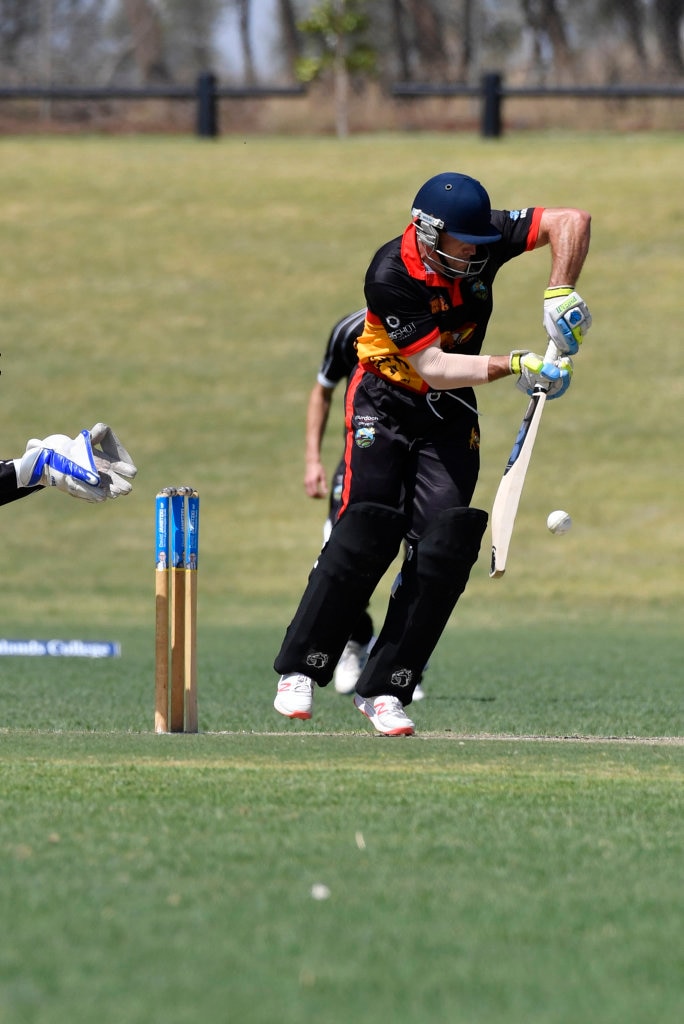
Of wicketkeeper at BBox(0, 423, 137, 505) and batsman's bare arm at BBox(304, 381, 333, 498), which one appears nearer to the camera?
wicketkeeper at BBox(0, 423, 137, 505)

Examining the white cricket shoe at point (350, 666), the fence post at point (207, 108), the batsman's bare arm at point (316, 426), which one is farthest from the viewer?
the fence post at point (207, 108)

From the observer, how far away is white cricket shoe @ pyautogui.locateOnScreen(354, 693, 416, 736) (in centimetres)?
737

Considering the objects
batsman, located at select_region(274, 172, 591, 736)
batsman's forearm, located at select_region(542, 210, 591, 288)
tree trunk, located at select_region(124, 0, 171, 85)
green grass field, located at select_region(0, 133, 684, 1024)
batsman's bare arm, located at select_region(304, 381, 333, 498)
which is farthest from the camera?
tree trunk, located at select_region(124, 0, 171, 85)

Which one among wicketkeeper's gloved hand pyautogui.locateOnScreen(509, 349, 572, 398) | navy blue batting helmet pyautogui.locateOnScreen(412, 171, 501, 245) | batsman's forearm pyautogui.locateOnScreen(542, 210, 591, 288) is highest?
navy blue batting helmet pyautogui.locateOnScreen(412, 171, 501, 245)

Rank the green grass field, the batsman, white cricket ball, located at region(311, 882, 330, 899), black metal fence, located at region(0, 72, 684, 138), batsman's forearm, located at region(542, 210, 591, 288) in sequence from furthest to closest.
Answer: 1. black metal fence, located at region(0, 72, 684, 138)
2. batsman's forearm, located at region(542, 210, 591, 288)
3. the batsman
4. white cricket ball, located at region(311, 882, 330, 899)
5. the green grass field

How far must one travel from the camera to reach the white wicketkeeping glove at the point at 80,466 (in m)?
7.42

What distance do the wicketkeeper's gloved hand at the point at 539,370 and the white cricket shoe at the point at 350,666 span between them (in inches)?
136

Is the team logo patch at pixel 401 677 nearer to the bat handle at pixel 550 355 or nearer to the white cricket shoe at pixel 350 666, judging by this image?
the bat handle at pixel 550 355

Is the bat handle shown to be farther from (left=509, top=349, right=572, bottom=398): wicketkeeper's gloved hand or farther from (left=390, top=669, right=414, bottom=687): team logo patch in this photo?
(left=390, top=669, right=414, bottom=687): team logo patch

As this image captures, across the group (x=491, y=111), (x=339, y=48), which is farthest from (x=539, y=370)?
(x=339, y=48)

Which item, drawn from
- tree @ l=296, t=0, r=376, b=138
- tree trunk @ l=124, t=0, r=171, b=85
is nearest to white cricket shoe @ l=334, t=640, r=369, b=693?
tree @ l=296, t=0, r=376, b=138

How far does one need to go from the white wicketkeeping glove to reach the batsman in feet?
3.06

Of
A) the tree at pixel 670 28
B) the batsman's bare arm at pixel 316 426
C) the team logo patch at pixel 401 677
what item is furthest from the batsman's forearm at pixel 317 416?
the tree at pixel 670 28

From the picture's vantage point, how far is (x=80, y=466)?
292 inches
